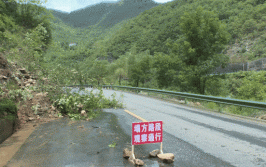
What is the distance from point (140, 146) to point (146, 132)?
82 cm

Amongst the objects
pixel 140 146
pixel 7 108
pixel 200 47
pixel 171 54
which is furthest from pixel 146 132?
pixel 171 54

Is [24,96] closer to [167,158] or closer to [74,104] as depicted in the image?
[74,104]

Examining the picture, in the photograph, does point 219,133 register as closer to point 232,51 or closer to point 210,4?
point 232,51

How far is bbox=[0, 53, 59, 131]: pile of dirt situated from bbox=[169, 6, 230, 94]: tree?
1848 cm

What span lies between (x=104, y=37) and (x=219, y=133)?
482 ft

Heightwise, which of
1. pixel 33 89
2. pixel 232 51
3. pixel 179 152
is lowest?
pixel 179 152

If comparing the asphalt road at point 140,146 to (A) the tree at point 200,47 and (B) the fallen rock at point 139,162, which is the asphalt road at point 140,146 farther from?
(A) the tree at point 200,47

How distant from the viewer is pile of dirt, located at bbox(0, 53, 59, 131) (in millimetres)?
6980

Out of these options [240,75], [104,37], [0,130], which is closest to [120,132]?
[0,130]

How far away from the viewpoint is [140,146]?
16.3ft

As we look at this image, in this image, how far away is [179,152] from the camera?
447cm

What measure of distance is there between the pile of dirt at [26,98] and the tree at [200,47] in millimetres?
18477

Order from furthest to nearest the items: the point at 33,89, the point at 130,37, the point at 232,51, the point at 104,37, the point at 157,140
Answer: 1. the point at 104,37
2. the point at 130,37
3. the point at 232,51
4. the point at 33,89
5. the point at 157,140

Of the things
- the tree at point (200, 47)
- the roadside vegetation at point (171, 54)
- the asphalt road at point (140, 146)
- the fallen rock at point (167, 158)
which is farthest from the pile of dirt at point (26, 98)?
the tree at point (200, 47)
